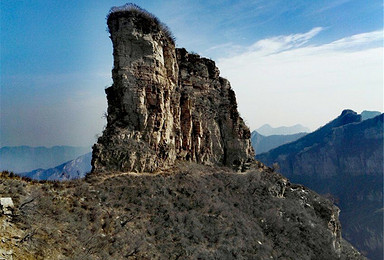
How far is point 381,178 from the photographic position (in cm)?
13350

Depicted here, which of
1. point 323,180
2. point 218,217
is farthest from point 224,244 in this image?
point 323,180

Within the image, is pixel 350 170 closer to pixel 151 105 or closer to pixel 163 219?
pixel 151 105

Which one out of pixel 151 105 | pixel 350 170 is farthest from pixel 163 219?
pixel 350 170

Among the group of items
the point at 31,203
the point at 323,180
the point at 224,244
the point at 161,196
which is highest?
the point at 31,203

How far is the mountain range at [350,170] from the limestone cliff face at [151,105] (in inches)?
3830

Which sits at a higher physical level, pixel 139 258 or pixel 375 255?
pixel 139 258

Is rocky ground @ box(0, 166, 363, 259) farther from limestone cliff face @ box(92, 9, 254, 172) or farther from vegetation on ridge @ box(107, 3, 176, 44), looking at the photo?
vegetation on ridge @ box(107, 3, 176, 44)

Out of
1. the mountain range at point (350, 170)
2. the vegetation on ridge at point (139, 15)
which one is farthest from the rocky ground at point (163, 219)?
the mountain range at point (350, 170)

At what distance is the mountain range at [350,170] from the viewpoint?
107 meters

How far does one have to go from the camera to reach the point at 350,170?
493 ft

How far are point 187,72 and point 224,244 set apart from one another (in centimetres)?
2081

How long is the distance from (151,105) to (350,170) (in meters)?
158

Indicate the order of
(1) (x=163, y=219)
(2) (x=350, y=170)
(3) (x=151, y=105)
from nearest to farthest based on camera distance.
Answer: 1. (1) (x=163, y=219)
2. (3) (x=151, y=105)
3. (2) (x=350, y=170)

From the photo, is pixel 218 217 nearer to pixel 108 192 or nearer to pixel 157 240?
pixel 157 240
